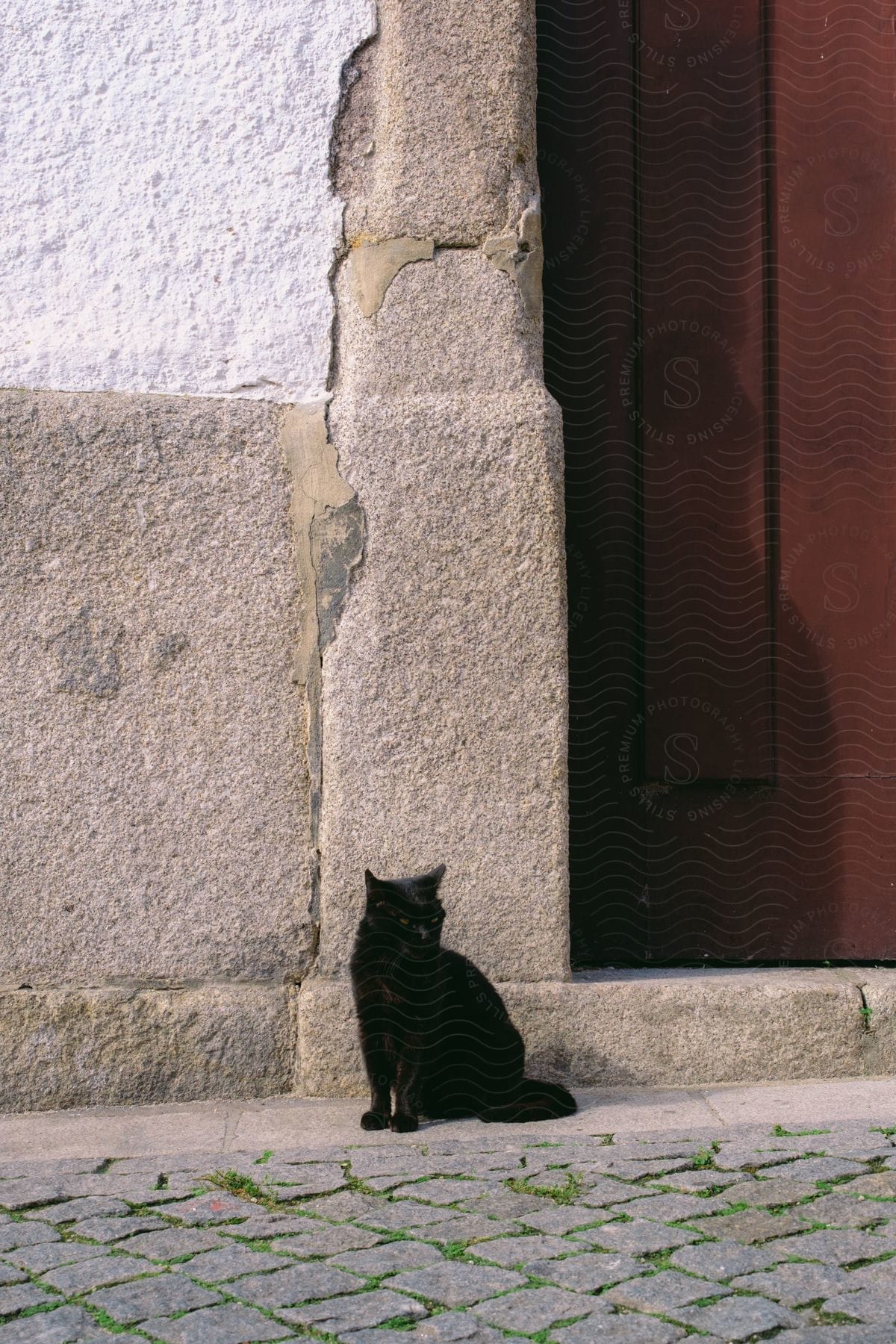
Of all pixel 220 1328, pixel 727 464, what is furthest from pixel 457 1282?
pixel 727 464

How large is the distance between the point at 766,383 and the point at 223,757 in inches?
70.5

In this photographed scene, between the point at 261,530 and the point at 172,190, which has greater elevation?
the point at 172,190

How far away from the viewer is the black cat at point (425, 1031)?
2834 mm

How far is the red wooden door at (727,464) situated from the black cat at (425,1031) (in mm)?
604

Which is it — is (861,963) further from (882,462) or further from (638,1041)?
(882,462)

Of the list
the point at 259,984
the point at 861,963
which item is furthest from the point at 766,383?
the point at 259,984

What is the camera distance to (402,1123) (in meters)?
2.79

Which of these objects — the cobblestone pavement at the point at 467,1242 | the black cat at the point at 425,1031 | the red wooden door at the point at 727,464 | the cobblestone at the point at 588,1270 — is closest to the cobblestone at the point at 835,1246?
the cobblestone pavement at the point at 467,1242

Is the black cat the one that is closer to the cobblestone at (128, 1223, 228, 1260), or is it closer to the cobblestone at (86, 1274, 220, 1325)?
the cobblestone at (128, 1223, 228, 1260)

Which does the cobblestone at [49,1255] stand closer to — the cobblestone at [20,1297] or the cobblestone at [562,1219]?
the cobblestone at [20,1297]

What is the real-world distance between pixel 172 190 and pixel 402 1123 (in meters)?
2.30

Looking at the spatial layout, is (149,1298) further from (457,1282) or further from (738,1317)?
(738,1317)

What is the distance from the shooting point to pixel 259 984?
10.0ft

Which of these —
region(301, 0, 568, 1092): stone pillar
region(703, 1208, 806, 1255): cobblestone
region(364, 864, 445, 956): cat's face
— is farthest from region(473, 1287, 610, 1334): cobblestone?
region(301, 0, 568, 1092): stone pillar
